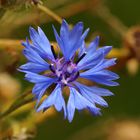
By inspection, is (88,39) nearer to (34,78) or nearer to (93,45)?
(93,45)

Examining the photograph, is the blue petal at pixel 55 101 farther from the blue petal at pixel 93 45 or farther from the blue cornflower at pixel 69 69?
the blue petal at pixel 93 45

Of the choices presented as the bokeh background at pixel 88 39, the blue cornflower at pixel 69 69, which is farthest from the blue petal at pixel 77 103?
the bokeh background at pixel 88 39

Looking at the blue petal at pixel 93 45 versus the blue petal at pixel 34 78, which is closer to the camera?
the blue petal at pixel 34 78

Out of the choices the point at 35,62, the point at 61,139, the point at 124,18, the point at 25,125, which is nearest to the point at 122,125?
the point at 61,139

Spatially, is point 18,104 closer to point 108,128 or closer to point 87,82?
point 87,82

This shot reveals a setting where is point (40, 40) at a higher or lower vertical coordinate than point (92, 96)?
higher

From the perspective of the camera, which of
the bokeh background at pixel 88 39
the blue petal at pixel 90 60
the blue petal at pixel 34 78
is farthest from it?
the bokeh background at pixel 88 39

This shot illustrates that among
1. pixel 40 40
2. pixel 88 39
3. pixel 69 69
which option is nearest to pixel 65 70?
pixel 69 69
